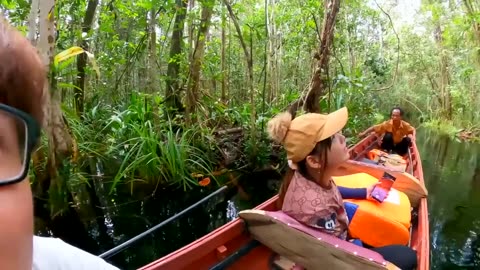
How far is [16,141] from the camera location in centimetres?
49

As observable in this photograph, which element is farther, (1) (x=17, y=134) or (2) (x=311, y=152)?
(2) (x=311, y=152)

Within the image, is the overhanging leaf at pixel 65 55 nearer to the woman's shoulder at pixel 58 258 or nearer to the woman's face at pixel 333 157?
the woman's face at pixel 333 157

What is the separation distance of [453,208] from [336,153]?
18.1 ft

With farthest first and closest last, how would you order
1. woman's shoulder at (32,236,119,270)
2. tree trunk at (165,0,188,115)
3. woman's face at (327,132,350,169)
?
tree trunk at (165,0,188,115) → woman's face at (327,132,350,169) → woman's shoulder at (32,236,119,270)

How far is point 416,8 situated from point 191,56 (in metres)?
19.1

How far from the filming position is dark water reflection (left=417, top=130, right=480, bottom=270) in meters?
4.94

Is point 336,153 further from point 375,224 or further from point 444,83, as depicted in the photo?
point 444,83

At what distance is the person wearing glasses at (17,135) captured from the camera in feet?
1.38

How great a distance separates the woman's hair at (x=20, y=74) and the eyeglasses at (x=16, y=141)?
0.02 m

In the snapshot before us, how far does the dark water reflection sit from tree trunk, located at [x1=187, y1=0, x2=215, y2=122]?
4.12 m

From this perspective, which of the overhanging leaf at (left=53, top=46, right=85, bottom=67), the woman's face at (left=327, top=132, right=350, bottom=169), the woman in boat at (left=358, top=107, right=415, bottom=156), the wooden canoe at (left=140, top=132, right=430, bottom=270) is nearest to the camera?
the wooden canoe at (left=140, top=132, right=430, bottom=270)

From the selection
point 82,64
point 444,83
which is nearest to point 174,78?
point 82,64

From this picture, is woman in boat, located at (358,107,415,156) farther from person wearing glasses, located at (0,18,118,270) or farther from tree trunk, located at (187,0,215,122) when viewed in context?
person wearing glasses, located at (0,18,118,270)

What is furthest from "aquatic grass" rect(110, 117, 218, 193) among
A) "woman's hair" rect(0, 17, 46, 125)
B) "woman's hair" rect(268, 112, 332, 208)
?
"woman's hair" rect(0, 17, 46, 125)
